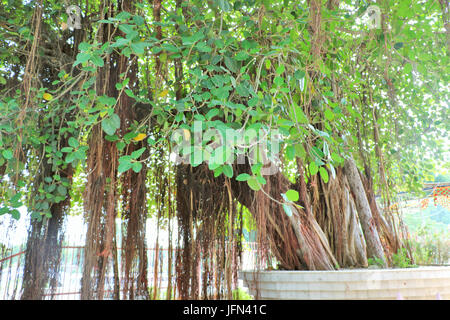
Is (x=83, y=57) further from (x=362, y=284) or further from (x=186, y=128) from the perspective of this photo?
(x=362, y=284)

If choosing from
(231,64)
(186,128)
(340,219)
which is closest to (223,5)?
(231,64)

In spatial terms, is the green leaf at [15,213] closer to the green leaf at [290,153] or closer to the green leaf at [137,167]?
the green leaf at [137,167]

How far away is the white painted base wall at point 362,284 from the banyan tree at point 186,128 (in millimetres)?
246

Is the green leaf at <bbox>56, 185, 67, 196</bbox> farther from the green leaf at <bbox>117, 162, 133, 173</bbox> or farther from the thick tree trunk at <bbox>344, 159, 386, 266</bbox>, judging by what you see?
the thick tree trunk at <bbox>344, 159, 386, 266</bbox>

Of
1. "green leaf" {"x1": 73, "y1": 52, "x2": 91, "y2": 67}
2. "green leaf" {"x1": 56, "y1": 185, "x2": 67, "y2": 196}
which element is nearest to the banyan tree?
"green leaf" {"x1": 56, "y1": 185, "x2": 67, "y2": 196}

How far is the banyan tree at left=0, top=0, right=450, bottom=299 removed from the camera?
135cm

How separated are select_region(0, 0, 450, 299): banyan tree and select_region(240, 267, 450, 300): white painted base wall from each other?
25cm

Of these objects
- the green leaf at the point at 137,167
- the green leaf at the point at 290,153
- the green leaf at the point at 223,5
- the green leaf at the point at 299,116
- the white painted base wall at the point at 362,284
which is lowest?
the white painted base wall at the point at 362,284

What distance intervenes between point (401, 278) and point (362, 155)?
4.05 ft

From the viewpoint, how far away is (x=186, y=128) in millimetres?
1260

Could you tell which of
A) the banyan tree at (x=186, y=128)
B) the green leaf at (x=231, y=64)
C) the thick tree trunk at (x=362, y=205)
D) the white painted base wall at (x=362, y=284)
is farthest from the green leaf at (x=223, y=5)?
the thick tree trunk at (x=362, y=205)

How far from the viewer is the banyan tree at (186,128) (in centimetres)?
135

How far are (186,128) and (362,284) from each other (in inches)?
40.0

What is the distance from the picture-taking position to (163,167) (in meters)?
1.92
